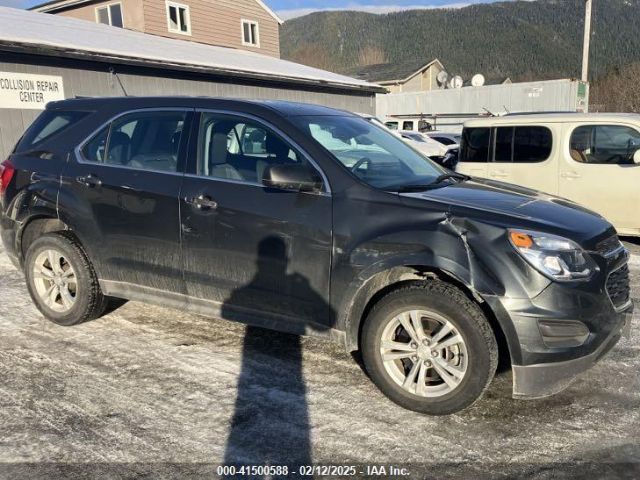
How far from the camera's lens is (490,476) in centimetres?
274

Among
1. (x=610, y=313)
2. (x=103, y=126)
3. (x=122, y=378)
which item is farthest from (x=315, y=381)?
(x=103, y=126)

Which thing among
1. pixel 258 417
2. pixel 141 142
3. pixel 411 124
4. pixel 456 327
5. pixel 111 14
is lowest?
pixel 258 417

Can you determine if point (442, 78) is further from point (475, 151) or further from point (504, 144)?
point (504, 144)

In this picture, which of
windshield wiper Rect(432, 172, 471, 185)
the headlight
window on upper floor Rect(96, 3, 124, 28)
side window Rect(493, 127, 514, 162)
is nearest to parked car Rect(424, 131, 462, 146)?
side window Rect(493, 127, 514, 162)

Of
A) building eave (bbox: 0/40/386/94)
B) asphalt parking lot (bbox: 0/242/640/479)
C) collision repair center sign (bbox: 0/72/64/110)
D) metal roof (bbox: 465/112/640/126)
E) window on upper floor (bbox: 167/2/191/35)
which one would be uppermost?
window on upper floor (bbox: 167/2/191/35)

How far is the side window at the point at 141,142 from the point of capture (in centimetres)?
409

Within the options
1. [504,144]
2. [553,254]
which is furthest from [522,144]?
[553,254]

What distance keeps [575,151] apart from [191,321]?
18.2 ft

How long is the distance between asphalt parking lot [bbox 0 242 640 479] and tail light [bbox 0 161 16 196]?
1.34 meters

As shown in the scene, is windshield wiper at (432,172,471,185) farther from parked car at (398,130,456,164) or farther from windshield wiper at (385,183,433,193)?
parked car at (398,130,456,164)

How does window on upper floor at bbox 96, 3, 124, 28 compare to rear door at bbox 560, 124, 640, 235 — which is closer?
rear door at bbox 560, 124, 640, 235

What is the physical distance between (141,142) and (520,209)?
2774 millimetres

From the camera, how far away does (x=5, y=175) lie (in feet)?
15.8

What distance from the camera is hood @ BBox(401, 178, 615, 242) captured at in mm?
3184
